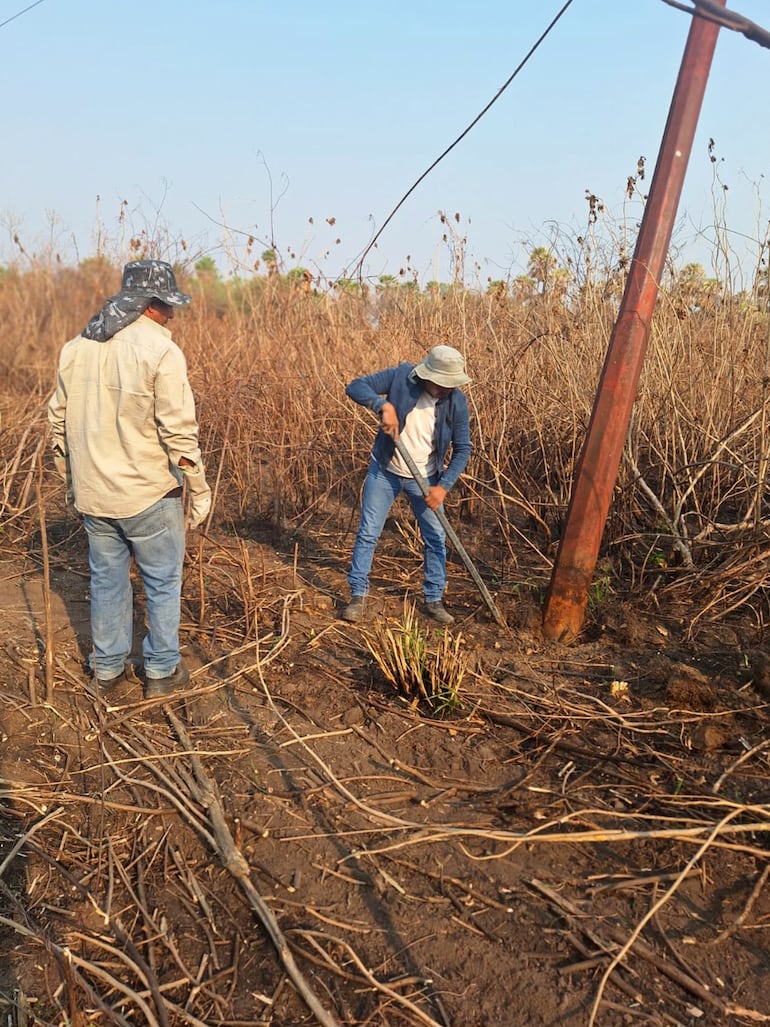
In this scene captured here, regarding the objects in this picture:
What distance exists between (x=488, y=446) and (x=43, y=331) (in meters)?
9.36

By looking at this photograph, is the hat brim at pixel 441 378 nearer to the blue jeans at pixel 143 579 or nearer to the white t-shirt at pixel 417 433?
the white t-shirt at pixel 417 433

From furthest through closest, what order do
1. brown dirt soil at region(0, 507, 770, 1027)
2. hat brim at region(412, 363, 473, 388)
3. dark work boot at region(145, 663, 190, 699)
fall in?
hat brim at region(412, 363, 473, 388), dark work boot at region(145, 663, 190, 699), brown dirt soil at region(0, 507, 770, 1027)

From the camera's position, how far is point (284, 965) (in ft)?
7.27

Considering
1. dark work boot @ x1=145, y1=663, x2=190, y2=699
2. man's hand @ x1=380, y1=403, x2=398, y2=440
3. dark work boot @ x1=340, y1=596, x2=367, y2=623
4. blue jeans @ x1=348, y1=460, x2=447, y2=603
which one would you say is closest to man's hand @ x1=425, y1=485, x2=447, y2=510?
blue jeans @ x1=348, y1=460, x2=447, y2=603

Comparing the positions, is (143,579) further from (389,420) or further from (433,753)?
(389,420)

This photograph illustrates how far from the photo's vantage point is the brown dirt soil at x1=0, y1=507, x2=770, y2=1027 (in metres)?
2.17

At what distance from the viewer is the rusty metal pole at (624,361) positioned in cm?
349

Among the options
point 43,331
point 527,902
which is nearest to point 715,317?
point 527,902

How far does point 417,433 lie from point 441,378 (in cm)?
38

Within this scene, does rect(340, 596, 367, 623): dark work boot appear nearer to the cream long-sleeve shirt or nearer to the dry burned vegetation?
the dry burned vegetation

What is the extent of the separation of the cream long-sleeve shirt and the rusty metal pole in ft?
6.40

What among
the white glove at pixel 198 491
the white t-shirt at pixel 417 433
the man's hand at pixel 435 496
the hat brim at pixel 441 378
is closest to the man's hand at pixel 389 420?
the white t-shirt at pixel 417 433

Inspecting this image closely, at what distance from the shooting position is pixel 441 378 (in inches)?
174

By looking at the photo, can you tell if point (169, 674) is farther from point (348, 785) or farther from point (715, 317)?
point (715, 317)
